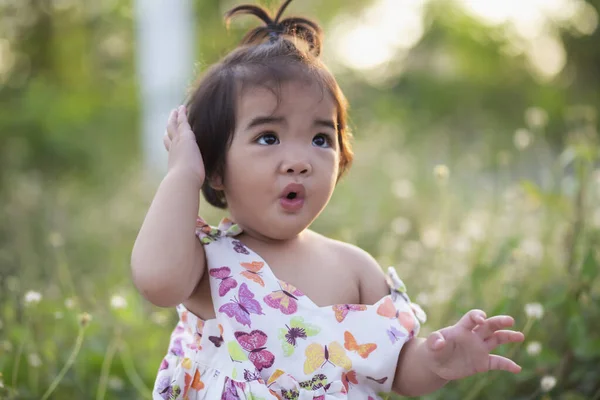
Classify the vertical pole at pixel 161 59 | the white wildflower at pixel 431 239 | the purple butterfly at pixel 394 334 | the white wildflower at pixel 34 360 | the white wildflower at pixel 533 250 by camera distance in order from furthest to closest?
the vertical pole at pixel 161 59 → the white wildflower at pixel 431 239 → the white wildflower at pixel 533 250 → the white wildflower at pixel 34 360 → the purple butterfly at pixel 394 334

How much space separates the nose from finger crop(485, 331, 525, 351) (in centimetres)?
53

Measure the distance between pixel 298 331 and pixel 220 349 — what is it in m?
0.19

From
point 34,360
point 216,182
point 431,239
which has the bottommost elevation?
point 34,360

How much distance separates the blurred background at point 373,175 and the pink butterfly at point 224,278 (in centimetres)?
42

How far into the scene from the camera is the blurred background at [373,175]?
2.45 meters

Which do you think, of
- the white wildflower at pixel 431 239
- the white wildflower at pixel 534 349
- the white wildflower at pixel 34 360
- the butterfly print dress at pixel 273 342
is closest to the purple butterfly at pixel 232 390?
the butterfly print dress at pixel 273 342

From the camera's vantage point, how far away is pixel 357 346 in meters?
1.72

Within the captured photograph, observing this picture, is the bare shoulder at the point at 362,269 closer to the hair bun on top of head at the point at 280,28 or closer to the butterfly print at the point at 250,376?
the butterfly print at the point at 250,376

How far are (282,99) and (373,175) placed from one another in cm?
326

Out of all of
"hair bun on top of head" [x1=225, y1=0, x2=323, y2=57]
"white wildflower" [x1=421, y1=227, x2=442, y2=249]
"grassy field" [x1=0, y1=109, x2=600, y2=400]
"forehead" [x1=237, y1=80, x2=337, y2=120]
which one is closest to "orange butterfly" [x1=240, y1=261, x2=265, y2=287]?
"forehead" [x1=237, y1=80, x2=337, y2=120]

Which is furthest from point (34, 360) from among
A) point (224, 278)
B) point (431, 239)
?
point (431, 239)

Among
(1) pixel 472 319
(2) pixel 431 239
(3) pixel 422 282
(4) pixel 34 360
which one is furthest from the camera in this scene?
(2) pixel 431 239

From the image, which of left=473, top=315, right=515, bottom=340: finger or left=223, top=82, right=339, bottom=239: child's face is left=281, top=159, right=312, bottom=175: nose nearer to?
left=223, top=82, right=339, bottom=239: child's face

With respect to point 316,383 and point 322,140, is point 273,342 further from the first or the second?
point 322,140
